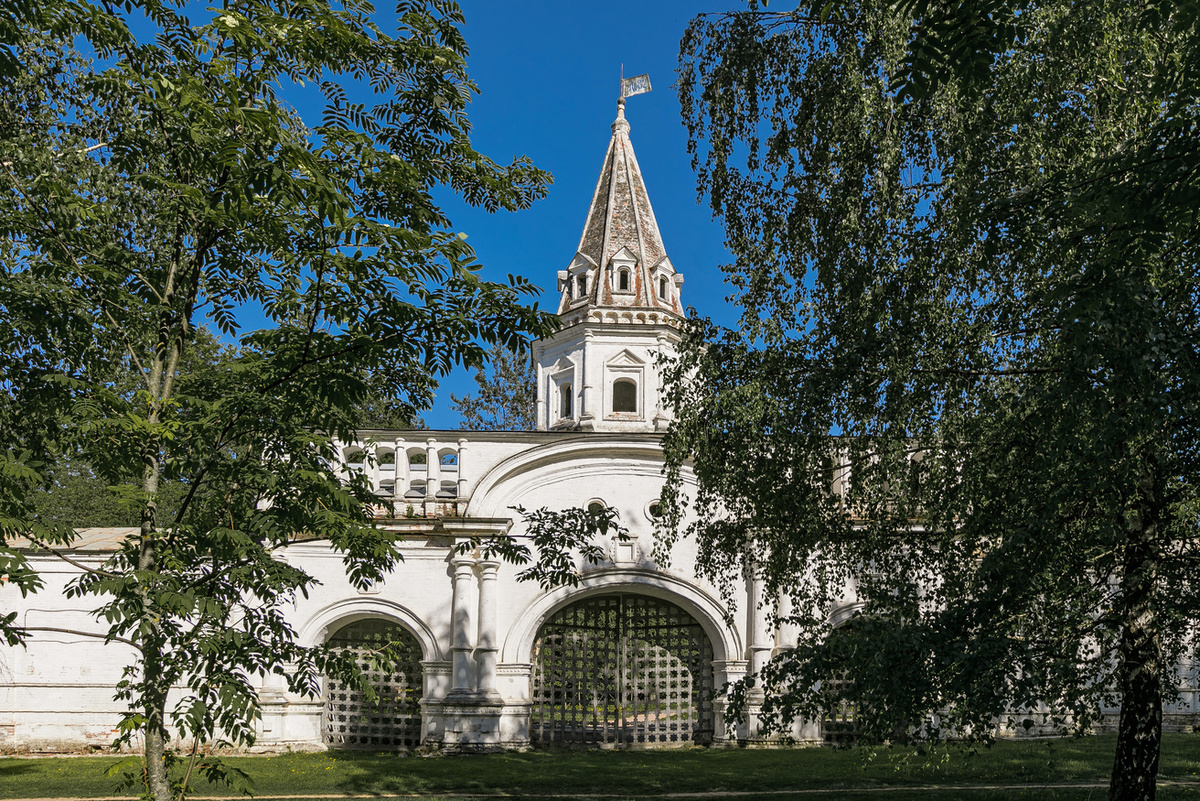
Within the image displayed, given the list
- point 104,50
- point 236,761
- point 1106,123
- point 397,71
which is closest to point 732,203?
point 1106,123

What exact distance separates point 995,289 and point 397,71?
5415 millimetres

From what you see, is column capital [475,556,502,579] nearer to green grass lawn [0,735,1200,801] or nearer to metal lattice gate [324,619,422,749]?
metal lattice gate [324,619,422,749]

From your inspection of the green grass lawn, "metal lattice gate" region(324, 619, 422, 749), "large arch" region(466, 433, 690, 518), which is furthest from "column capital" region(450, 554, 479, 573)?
the green grass lawn

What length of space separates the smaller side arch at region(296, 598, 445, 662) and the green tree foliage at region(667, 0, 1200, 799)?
9.06m

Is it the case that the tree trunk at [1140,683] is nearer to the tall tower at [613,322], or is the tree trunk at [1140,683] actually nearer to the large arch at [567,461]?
the large arch at [567,461]

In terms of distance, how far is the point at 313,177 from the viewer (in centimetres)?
550

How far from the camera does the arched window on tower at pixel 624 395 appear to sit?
2227 cm

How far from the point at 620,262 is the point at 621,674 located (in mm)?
8998

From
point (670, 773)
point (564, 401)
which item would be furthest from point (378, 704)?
point (564, 401)

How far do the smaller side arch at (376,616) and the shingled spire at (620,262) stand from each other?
7403 millimetres

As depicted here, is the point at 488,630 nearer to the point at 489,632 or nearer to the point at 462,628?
the point at 489,632

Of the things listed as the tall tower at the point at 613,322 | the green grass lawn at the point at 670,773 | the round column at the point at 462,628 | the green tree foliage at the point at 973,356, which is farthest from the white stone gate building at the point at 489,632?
the green tree foliage at the point at 973,356

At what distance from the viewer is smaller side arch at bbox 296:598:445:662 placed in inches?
732

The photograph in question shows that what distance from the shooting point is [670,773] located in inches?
582
